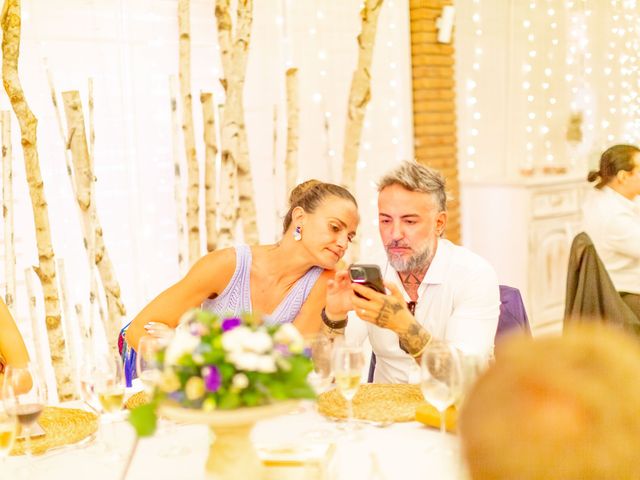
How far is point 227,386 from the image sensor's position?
4.44ft

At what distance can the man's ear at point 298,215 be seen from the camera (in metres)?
2.63

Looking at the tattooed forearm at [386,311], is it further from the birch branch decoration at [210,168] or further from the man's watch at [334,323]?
the birch branch decoration at [210,168]

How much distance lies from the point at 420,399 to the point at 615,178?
2.71m

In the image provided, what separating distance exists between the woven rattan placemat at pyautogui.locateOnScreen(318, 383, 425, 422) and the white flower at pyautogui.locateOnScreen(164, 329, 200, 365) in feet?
2.03

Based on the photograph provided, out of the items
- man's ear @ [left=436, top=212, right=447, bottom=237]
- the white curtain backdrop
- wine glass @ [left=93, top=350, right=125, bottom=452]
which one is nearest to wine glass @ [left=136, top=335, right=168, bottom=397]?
wine glass @ [left=93, top=350, right=125, bottom=452]

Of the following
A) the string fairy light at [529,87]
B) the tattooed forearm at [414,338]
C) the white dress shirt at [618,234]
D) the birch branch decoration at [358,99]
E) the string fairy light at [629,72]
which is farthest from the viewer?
the string fairy light at [629,72]

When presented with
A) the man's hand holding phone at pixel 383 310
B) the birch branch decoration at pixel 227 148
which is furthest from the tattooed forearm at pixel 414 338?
the birch branch decoration at pixel 227 148

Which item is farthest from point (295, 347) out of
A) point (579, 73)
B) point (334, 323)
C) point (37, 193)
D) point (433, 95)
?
point (579, 73)

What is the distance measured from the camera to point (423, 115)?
5.18m

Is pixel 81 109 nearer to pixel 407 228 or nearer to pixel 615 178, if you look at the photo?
pixel 407 228

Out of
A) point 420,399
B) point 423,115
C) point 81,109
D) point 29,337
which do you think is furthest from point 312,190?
point 423,115

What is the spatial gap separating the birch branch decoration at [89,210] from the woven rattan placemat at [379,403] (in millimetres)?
1887

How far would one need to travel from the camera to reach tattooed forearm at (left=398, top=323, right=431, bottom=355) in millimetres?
2258

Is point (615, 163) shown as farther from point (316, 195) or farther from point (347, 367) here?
point (347, 367)
